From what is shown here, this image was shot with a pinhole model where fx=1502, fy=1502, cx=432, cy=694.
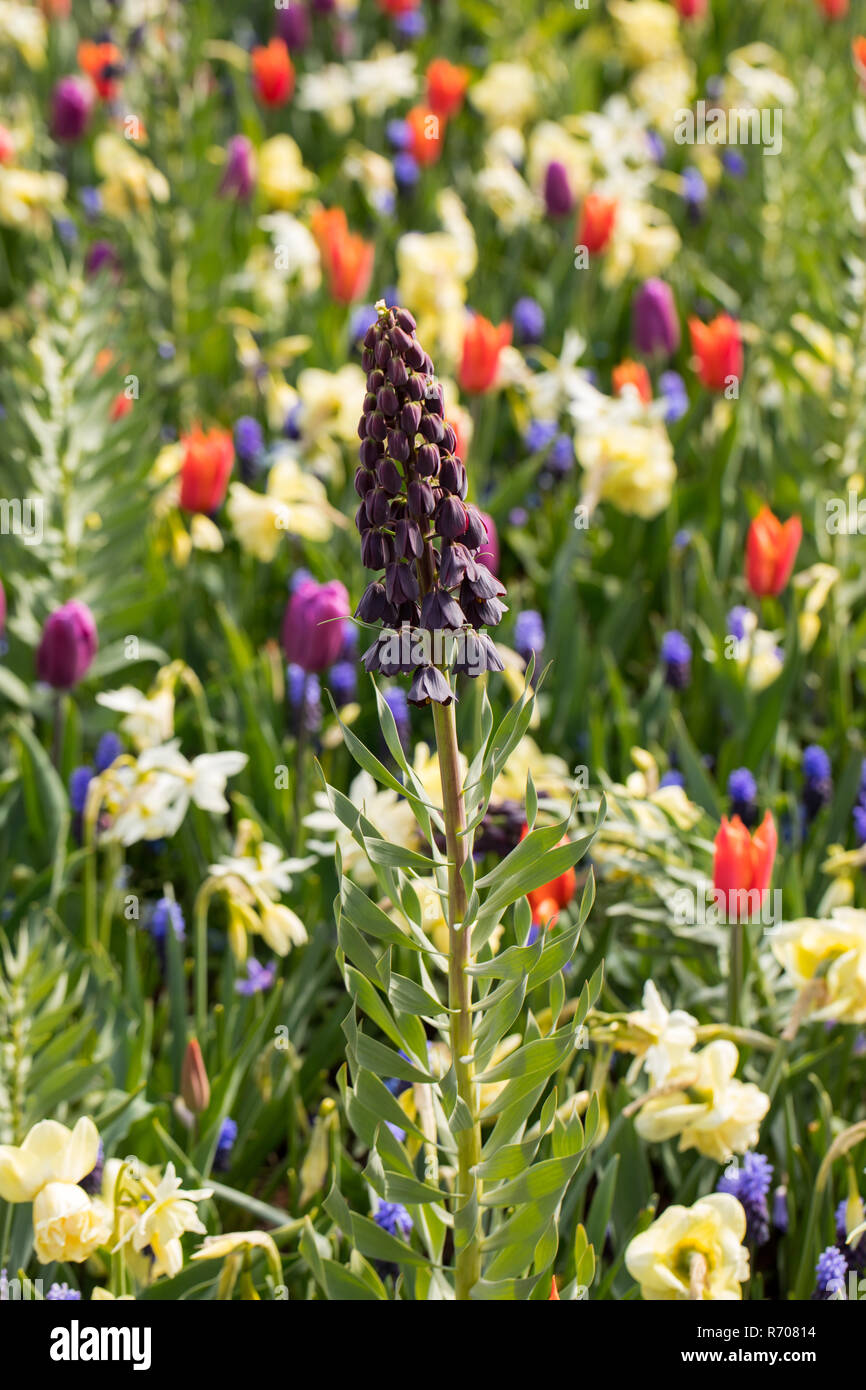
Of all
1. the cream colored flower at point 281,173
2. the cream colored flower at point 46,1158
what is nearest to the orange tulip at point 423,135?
the cream colored flower at point 281,173

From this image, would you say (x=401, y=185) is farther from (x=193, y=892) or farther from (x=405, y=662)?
(x=405, y=662)

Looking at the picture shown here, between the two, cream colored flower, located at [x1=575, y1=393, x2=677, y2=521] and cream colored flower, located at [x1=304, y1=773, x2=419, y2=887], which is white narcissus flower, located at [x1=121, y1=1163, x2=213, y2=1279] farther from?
cream colored flower, located at [x1=575, y1=393, x2=677, y2=521]

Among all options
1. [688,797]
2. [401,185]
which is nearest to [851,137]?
[401,185]

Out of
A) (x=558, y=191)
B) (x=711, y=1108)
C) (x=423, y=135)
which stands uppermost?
(x=423, y=135)

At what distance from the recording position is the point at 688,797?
7.35 feet

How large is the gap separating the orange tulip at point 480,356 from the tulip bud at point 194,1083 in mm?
1572

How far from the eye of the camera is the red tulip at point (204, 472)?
8.29ft

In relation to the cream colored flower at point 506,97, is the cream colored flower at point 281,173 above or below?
below

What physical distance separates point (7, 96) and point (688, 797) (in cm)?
395

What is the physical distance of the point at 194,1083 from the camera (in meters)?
1.71

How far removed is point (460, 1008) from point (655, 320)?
2316 mm

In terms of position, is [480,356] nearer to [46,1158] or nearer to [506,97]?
[46,1158]

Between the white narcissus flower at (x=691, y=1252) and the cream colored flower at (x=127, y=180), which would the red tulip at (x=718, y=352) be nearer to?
the cream colored flower at (x=127, y=180)

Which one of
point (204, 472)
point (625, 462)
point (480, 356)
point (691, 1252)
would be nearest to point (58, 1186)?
point (691, 1252)
